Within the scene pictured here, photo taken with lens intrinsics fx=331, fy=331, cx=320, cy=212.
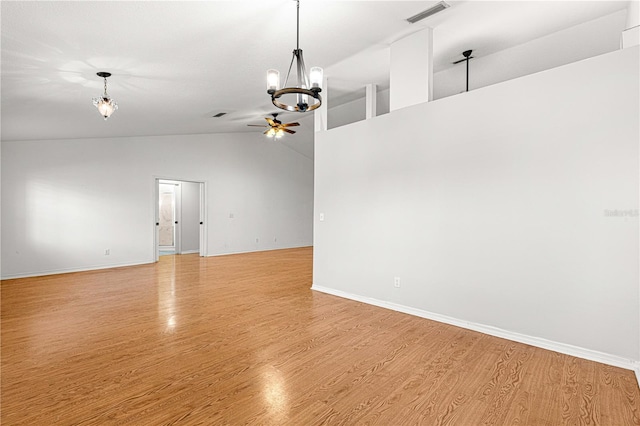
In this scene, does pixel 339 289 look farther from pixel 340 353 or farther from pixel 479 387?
pixel 479 387

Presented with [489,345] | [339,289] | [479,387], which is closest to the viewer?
[479,387]

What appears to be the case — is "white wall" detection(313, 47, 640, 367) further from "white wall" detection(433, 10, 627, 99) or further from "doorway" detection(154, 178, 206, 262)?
"doorway" detection(154, 178, 206, 262)

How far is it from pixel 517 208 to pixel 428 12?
2.14 m

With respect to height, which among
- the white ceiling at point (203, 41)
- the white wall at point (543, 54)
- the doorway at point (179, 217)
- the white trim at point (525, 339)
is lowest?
the white trim at point (525, 339)

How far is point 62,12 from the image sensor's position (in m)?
2.56

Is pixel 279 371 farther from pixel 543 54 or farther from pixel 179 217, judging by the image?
pixel 179 217

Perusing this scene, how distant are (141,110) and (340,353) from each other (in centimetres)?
506

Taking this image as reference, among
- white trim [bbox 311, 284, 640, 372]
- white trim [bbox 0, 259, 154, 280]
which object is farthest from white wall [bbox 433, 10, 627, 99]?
white trim [bbox 0, 259, 154, 280]

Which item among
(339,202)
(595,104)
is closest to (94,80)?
(339,202)

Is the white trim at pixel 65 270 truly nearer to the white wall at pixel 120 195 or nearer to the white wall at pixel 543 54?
the white wall at pixel 120 195

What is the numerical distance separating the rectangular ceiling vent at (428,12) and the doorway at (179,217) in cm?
805

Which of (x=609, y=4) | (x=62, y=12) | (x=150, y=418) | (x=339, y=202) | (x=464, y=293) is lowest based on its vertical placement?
(x=150, y=418)

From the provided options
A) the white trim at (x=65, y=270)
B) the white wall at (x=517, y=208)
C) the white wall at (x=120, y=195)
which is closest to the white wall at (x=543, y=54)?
the white wall at (x=517, y=208)

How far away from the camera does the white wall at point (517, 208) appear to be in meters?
2.71
